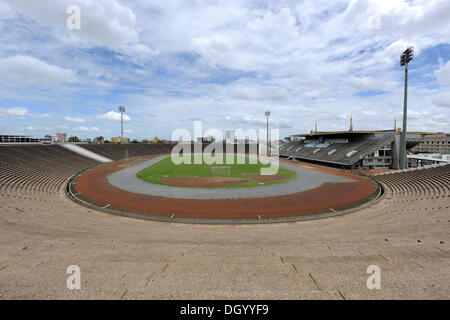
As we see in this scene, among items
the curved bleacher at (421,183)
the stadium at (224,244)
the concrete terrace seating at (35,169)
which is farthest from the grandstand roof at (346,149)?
the concrete terrace seating at (35,169)

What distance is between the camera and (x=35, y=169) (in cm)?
3200

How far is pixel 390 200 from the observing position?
2127 cm

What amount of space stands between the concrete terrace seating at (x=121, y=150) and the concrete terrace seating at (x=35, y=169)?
14.3 metres

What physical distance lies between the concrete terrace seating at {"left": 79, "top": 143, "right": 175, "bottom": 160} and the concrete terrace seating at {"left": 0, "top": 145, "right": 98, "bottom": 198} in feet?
46.8

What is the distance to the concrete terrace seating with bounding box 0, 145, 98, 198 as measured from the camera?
22.7m

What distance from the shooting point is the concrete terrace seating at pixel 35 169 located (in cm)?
2272

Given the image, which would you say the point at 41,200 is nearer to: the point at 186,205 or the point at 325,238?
the point at 186,205

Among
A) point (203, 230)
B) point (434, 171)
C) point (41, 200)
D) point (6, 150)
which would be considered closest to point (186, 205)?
point (203, 230)

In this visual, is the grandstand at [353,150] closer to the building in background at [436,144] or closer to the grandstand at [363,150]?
the grandstand at [363,150]

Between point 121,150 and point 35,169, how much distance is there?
44707 millimetres

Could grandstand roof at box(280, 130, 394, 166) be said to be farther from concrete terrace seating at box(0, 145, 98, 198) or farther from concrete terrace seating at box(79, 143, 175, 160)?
concrete terrace seating at box(79, 143, 175, 160)

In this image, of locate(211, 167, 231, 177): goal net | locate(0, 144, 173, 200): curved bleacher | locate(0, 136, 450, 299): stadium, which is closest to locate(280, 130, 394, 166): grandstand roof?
locate(0, 136, 450, 299): stadium

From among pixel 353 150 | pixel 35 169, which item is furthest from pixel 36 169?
pixel 353 150

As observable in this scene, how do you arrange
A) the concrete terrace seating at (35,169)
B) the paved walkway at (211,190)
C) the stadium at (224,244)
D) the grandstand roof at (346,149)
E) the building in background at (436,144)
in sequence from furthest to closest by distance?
1. the building in background at (436,144)
2. the grandstand roof at (346,149)
3. the paved walkway at (211,190)
4. the concrete terrace seating at (35,169)
5. the stadium at (224,244)
